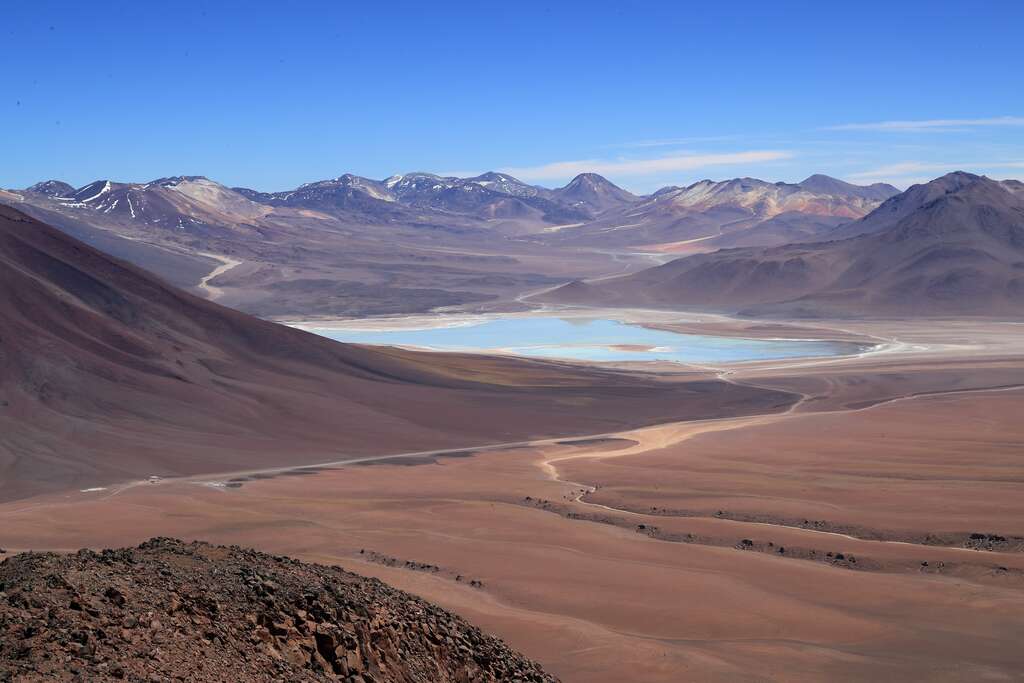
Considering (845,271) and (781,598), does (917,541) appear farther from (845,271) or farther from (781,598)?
(845,271)

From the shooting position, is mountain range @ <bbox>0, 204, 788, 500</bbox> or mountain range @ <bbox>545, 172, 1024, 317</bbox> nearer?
mountain range @ <bbox>0, 204, 788, 500</bbox>

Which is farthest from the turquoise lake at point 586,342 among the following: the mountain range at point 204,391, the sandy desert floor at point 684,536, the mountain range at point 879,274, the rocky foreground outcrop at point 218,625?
the rocky foreground outcrop at point 218,625

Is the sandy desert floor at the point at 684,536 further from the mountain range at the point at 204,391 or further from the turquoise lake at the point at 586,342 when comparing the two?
the turquoise lake at the point at 586,342

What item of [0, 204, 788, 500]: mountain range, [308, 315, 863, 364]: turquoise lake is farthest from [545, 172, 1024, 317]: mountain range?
[0, 204, 788, 500]: mountain range

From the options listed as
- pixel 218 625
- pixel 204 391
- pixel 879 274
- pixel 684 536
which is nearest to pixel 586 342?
pixel 204 391

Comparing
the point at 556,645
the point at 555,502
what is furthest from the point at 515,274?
the point at 556,645

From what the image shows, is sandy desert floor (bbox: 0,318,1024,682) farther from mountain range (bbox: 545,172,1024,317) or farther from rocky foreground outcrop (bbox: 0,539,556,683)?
mountain range (bbox: 545,172,1024,317)
